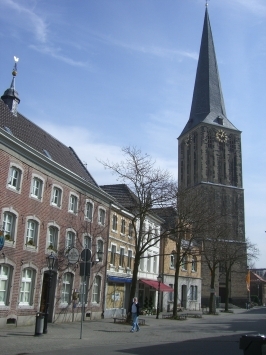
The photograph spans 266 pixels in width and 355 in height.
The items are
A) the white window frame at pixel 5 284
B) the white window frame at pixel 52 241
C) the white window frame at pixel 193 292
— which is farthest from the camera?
the white window frame at pixel 193 292

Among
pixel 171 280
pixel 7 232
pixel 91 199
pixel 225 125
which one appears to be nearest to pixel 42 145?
pixel 91 199

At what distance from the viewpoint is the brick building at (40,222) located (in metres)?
21.3

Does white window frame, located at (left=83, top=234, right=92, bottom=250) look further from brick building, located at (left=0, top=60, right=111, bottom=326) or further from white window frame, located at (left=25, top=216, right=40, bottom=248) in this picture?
white window frame, located at (left=25, top=216, right=40, bottom=248)

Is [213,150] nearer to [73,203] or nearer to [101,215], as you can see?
[101,215]

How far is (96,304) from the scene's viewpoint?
30.3 m

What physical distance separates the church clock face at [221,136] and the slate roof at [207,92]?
170cm

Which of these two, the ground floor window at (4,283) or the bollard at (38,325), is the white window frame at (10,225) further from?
the bollard at (38,325)

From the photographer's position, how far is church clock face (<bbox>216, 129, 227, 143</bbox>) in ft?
303

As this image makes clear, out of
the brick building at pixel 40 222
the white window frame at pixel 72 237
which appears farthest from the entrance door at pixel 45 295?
the white window frame at pixel 72 237

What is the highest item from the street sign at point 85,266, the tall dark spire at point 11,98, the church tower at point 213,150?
the church tower at point 213,150

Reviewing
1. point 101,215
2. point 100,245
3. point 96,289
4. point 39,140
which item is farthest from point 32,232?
point 96,289

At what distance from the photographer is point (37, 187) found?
78.9 ft

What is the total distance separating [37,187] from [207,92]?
77.9 meters

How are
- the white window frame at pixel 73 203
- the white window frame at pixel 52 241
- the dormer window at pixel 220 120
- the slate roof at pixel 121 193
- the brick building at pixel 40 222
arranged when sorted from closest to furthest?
1. the brick building at pixel 40 222
2. the white window frame at pixel 52 241
3. the white window frame at pixel 73 203
4. the slate roof at pixel 121 193
5. the dormer window at pixel 220 120
